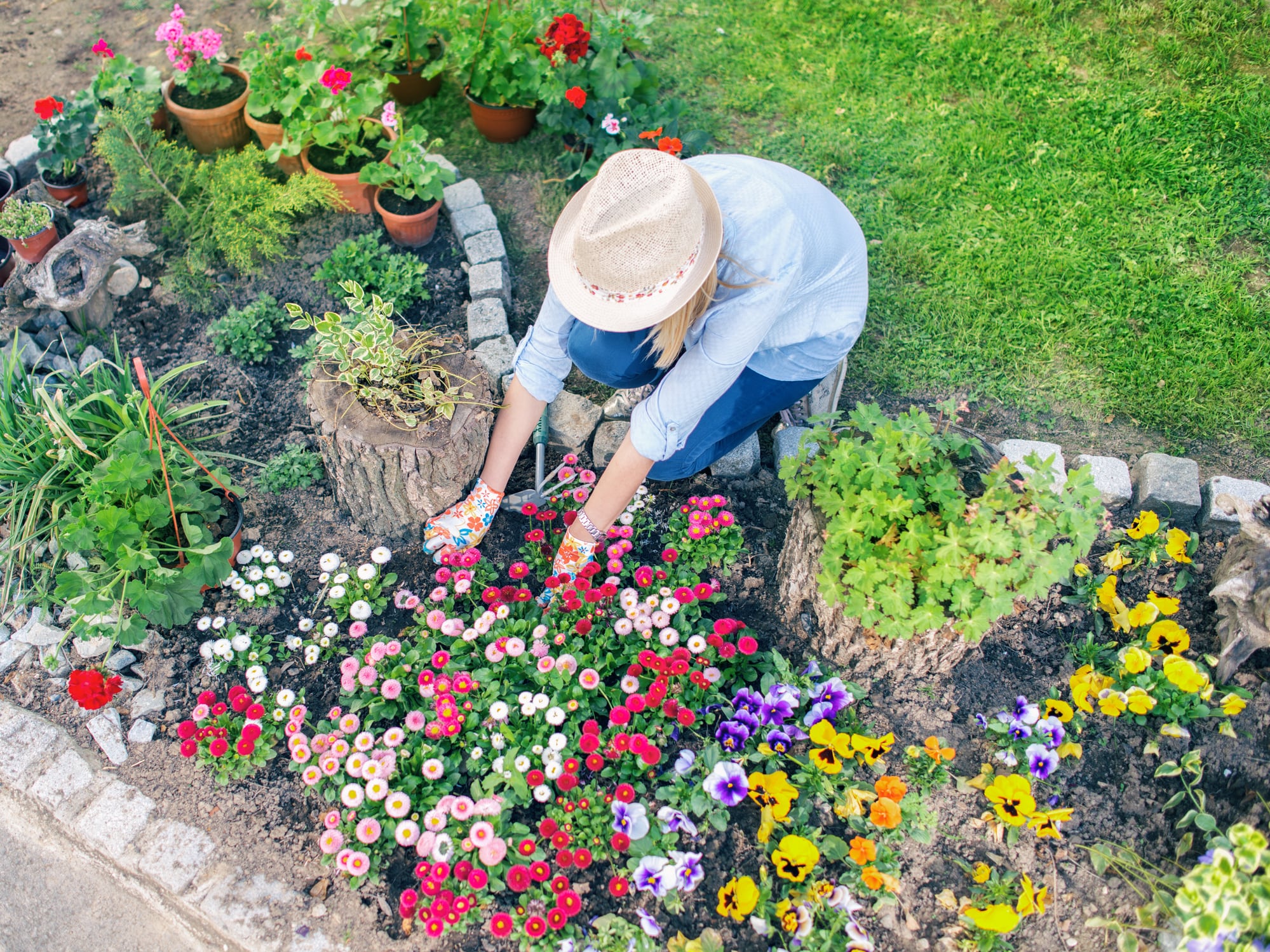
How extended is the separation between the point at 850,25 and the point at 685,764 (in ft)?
14.4

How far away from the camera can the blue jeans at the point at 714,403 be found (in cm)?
271

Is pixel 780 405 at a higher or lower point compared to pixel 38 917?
higher

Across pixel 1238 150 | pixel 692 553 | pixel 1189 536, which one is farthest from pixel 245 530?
pixel 1238 150

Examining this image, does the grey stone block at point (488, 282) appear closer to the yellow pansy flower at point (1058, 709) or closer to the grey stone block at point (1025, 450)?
the grey stone block at point (1025, 450)

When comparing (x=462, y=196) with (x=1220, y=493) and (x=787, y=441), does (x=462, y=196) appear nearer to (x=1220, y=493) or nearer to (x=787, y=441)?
(x=787, y=441)

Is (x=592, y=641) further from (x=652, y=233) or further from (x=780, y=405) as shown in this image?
(x=652, y=233)

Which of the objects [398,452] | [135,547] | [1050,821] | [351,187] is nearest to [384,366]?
[398,452]

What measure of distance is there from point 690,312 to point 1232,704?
2.03 metres

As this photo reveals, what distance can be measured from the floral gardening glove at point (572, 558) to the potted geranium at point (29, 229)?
254cm

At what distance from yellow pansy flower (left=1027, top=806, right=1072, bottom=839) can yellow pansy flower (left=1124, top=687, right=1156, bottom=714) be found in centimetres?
39

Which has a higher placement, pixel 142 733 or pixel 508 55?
pixel 508 55

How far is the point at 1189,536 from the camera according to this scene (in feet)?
9.67

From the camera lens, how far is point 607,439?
3244mm

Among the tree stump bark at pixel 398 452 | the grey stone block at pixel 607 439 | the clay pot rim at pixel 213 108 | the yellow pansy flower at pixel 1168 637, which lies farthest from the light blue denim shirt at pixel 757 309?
the clay pot rim at pixel 213 108
